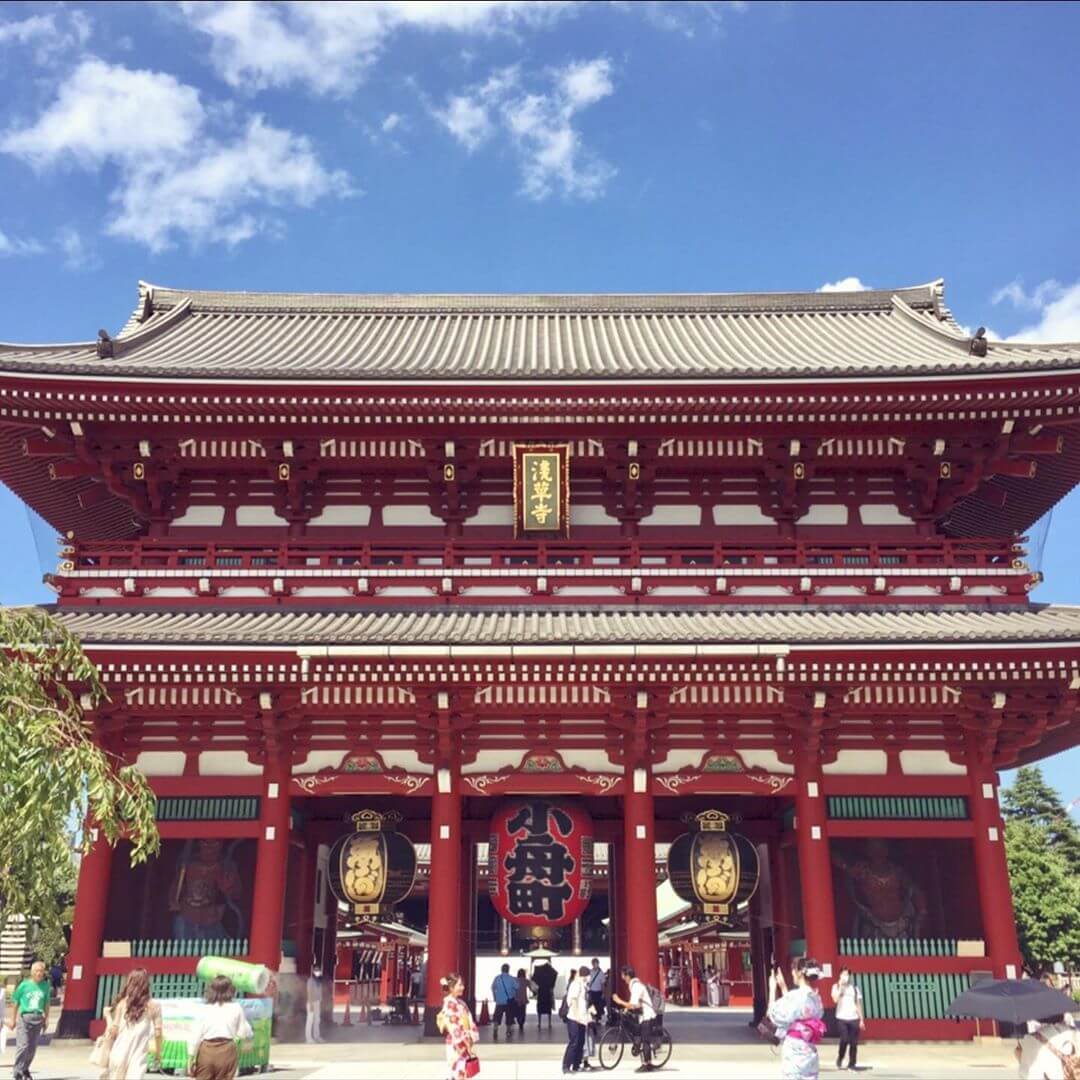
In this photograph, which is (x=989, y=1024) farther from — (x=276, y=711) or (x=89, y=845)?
(x=89, y=845)

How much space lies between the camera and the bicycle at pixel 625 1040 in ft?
44.5

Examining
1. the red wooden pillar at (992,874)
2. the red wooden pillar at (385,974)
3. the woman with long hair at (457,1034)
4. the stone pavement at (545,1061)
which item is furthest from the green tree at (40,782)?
the red wooden pillar at (385,974)

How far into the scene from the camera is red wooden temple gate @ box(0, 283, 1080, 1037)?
582 inches

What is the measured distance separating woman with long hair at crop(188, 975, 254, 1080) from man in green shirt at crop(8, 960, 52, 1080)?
175 inches

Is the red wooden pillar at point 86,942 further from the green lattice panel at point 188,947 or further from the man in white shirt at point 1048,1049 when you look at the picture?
the man in white shirt at point 1048,1049

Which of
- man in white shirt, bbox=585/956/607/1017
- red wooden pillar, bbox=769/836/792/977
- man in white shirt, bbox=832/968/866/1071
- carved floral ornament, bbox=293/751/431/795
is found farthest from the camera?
red wooden pillar, bbox=769/836/792/977

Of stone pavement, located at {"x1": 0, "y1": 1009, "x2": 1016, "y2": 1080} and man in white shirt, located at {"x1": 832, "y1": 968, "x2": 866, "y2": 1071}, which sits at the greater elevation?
man in white shirt, located at {"x1": 832, "y1": 968, "x2": 866, "y2": 1071}

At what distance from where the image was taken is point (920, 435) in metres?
17.0

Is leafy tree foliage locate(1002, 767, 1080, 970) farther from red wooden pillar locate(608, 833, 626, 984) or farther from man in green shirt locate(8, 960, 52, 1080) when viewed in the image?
man in green shirt locate(8, 960, 52, 1080)

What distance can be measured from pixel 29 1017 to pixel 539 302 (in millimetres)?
19370

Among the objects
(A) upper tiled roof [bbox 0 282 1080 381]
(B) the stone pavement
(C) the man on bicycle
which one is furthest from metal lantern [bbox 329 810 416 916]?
(A) upper tiled roof [bbox 0 282 1080 381]

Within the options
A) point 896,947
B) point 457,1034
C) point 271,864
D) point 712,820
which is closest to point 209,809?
point 271,864

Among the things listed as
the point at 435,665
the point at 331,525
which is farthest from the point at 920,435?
the point at 331,525

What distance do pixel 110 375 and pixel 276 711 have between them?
5.99m
